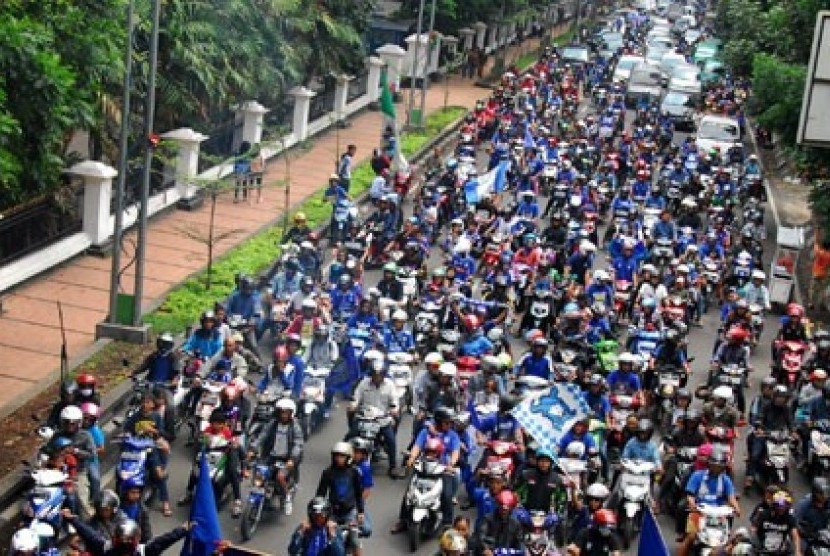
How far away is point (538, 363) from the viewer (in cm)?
1742

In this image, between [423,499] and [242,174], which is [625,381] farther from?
[242,174]

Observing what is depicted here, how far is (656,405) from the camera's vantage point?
18.7 m

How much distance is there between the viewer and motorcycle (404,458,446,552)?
14.4m

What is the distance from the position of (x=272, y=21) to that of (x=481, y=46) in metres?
26.0

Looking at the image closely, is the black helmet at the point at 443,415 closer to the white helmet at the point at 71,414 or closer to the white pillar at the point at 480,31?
the white helmet at the point at 71,414

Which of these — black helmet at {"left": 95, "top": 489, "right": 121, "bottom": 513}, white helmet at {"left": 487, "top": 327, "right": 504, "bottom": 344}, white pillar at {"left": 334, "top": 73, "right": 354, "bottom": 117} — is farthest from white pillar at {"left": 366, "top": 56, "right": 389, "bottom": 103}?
black helmet at {"left": 95, "top": 489, "right": 121, "bottom": 513}

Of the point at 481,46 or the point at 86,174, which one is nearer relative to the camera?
the point at 86,174

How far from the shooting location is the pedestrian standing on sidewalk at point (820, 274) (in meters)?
26.0

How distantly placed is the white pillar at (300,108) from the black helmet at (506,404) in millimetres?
20529

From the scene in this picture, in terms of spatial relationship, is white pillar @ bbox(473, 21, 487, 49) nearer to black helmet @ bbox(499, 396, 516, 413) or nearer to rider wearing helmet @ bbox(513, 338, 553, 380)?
rider wearing helmet @ bbox(513, 338, 553, 380)

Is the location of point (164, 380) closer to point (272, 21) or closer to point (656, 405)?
point (656, 405)

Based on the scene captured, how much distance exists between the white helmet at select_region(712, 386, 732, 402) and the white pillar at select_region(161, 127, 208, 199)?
44.0 ft

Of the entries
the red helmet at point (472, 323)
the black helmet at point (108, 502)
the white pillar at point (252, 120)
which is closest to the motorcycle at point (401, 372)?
the red helmet at point (472, 323)

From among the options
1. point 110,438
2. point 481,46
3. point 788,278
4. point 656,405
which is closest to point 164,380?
point 110,438
